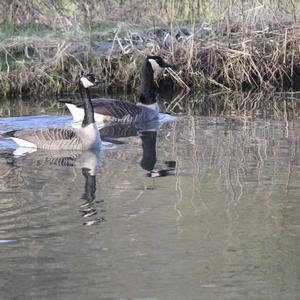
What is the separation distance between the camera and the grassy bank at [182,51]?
16.0 meters

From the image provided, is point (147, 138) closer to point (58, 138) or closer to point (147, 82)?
point (58, 138)

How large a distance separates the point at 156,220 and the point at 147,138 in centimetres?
506

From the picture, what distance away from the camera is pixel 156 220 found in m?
7.19

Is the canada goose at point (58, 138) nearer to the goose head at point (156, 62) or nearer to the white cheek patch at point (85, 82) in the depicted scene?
the white cheek patch at point (85, 82)

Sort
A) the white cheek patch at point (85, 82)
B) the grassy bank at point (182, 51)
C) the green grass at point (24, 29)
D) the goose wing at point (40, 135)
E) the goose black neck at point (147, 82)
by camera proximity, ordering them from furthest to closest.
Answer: the green grass at point (24, 29), the grassy bank at point (182, 51), the goose black neck at point (147, 82), the white cheek patch at point (85, 82), the goose wing at point (40, 135)

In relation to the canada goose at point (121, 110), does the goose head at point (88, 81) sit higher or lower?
higher

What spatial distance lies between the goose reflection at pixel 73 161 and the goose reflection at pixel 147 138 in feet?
1.86

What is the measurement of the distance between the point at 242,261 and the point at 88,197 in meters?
2.34

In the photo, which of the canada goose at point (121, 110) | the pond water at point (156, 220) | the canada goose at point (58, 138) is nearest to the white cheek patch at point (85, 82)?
the canada goose at point (58, 138)

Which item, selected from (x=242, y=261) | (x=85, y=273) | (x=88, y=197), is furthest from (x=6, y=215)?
(x=242, y=261)

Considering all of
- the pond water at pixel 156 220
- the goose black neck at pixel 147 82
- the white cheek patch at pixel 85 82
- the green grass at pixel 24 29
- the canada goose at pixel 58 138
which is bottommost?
the pond water at pixel 156 220

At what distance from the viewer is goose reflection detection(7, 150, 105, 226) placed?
8.50 meters

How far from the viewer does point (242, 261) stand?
6.08 metres

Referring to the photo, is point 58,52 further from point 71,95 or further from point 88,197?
point 88,197
